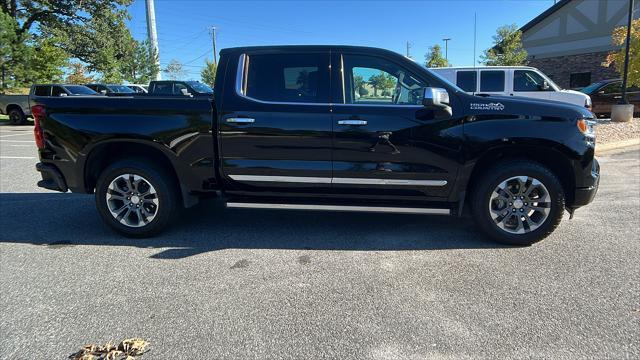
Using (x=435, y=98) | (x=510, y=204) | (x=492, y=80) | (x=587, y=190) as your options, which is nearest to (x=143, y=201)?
(x=435, y=98)

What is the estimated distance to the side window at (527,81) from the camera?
531 inches

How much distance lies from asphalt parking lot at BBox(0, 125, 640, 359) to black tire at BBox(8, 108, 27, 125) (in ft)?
60.7

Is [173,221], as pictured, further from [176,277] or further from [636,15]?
[636,15]

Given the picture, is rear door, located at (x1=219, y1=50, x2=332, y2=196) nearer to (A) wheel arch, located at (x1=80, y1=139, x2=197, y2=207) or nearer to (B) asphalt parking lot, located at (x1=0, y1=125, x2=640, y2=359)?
(A) wheel arch, located at (x1=80, y1=139, x2=197, y2=207)

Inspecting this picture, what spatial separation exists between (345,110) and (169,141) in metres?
1.83

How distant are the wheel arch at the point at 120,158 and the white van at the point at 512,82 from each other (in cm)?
1095

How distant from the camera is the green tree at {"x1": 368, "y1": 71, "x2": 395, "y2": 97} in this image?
4555mm

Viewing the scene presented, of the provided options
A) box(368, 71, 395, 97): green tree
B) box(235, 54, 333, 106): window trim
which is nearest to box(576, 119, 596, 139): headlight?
box(368, 71, 395, 97): green tree

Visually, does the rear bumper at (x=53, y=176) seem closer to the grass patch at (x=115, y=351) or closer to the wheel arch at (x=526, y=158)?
the grass patch at (x=115, y=351)

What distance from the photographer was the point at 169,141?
4625 mm

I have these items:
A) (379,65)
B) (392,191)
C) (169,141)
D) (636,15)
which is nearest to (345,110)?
(379,65)

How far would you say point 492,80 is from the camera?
1368 cm

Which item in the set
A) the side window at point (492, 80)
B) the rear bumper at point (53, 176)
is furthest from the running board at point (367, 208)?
the side window at point (492, 80)

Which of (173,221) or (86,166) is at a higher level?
(86,166)
